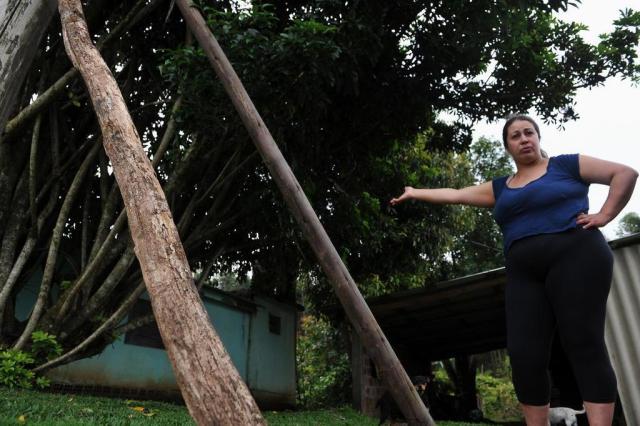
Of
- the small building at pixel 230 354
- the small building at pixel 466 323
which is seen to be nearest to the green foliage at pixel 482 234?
the small building at pixel 466 323

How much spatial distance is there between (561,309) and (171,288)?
1.55m

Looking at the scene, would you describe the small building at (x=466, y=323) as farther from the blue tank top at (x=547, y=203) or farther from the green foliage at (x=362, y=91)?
the green foliage at (x=362, y=91)

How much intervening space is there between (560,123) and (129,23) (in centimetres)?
753

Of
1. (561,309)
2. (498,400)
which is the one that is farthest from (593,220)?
(498,400)

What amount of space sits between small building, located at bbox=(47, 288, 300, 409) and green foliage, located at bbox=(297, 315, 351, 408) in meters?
1.17

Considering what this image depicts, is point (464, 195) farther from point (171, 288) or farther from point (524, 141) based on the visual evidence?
point (171, 288)

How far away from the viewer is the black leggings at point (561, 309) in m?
1.84

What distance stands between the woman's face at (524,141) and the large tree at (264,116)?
134 inches

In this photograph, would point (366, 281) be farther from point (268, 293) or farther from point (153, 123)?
point (153, 123)

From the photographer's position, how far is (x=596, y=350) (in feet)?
6.01

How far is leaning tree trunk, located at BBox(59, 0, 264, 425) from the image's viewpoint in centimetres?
144

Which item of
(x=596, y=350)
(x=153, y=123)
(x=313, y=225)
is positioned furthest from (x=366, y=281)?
(x=596, y=350)

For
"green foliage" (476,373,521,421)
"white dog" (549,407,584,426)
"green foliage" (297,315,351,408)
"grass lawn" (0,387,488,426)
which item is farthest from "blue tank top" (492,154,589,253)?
"green foliage" (476,373,521,421)

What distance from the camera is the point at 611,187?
2012 mm
